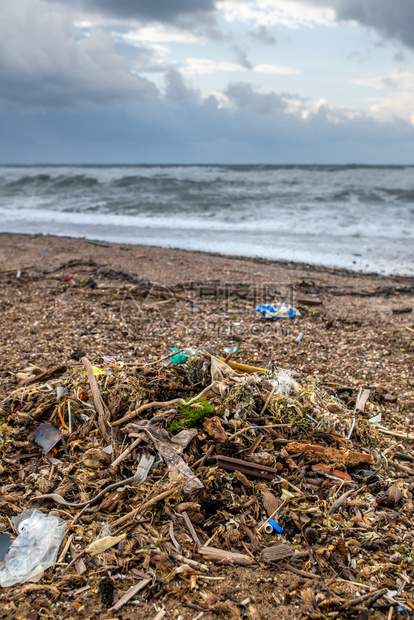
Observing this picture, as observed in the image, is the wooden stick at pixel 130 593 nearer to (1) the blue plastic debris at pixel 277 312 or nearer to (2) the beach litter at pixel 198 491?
(2) the beach litter at pixel 198 491

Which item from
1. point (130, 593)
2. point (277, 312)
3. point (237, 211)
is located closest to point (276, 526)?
point (130, 593)

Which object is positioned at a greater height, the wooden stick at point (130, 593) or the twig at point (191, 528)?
the twig at point (191, 528)

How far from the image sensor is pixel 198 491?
242cm

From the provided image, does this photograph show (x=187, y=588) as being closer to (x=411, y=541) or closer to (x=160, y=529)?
(x=160, y=529)

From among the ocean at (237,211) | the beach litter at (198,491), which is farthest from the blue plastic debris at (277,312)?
the ocean at (237,211)

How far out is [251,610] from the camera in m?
1.88

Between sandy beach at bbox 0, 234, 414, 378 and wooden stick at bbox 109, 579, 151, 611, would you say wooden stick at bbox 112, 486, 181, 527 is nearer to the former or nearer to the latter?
wooden stick at bbox 109, 579, 151, 611

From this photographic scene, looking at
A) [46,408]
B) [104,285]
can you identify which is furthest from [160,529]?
[104,285]

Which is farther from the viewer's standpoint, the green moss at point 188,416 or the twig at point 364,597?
the green moss at point 188,416

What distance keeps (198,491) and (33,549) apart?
36.3 inches

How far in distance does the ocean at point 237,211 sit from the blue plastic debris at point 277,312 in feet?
18.2

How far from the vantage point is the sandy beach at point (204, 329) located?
2.01 m

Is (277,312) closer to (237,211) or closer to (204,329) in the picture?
(204,329)

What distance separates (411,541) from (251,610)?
1042 mm
